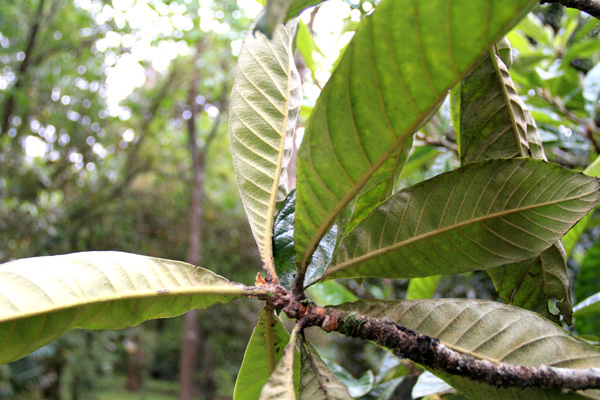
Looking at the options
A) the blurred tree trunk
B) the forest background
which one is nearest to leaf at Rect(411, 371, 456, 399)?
the forest background

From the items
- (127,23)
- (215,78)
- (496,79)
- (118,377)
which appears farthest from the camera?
(118,377)

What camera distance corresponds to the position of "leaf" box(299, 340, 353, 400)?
18.3 inches

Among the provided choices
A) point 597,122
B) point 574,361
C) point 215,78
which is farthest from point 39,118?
point 574,361

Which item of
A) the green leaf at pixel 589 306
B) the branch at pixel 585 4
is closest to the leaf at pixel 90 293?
the branch at pixel 585 4

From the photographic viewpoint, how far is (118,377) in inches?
480

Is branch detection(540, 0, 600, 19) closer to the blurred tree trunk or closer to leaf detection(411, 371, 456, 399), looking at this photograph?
leaf detection(411, 371, 456, 399)

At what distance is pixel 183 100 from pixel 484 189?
7.27 m

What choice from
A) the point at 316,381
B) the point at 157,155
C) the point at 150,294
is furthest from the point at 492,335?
the point at 157,155

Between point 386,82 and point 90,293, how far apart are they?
0.35 meters

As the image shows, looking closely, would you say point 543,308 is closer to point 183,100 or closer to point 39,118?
point 39,118

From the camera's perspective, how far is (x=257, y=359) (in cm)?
55

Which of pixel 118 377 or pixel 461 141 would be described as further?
pixel 118 377

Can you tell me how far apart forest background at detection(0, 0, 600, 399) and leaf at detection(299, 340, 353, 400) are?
0.78 ft

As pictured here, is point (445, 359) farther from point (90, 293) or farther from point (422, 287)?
point (422, 287)
